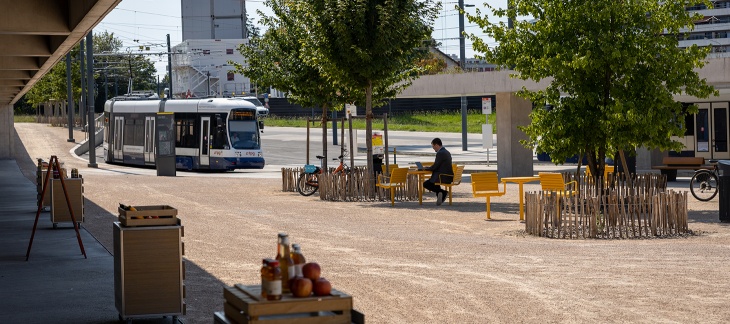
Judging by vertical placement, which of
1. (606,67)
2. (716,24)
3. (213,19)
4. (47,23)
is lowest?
(606,67)

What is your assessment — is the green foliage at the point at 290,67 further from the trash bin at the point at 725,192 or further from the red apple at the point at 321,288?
the red apple at the point at 321,288

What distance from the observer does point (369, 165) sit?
2716cm

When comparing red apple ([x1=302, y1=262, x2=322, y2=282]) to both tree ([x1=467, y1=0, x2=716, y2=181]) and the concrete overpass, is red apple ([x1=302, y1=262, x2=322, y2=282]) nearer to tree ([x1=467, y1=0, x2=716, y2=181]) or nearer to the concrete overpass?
the concrete overpass

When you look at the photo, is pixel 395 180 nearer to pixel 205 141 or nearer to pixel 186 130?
pixel 205 141

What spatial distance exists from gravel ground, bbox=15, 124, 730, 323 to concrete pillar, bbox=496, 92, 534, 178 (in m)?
8.46

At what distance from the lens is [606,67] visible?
19.4m

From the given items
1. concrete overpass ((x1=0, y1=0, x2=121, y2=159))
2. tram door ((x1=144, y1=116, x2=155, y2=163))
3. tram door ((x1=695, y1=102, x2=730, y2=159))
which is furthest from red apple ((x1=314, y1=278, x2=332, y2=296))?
tram door ((x1=144, y1=116, x2=155, y2=163))

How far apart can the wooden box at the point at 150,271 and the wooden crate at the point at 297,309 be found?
3834 millimetres

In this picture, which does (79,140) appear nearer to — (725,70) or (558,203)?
(725,70)

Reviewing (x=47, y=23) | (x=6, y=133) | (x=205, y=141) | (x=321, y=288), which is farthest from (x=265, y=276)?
(x=6, y=133)

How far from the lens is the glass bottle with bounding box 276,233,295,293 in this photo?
5.77m

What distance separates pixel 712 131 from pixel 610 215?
21032mm

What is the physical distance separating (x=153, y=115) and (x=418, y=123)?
147 feet

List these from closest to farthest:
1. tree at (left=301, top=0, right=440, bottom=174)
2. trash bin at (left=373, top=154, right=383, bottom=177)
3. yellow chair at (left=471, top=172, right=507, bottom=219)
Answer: yellow chair at (left=471, top=172, right=507, bottom=219)
tree at (left=301, top=0, right=440, bottom=174)
trash bin at (left=373, top=154, right=383, bottom=177)
